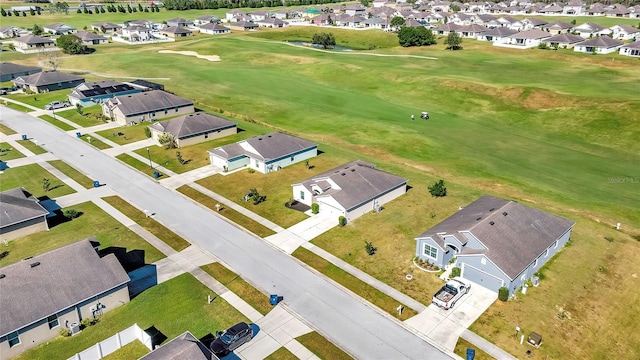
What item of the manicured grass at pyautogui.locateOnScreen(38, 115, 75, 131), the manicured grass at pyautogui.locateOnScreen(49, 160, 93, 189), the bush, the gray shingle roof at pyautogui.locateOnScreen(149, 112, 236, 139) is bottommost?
the bush

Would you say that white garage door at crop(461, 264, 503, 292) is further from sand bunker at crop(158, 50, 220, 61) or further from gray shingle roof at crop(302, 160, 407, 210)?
sand bunker at crop(158, 50, 220, 61)

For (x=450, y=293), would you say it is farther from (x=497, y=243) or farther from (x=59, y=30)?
(x=59, y=30)

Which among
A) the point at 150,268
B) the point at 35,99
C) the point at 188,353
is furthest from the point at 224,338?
the point at 35,99

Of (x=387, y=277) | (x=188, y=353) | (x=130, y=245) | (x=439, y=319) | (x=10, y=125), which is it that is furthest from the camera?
(x=10, y=125)

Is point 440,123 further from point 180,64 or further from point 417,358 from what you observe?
point 180,64

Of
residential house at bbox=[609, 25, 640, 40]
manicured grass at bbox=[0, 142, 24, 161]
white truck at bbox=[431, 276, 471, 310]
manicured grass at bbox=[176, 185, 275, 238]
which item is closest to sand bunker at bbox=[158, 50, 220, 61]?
manicured grass at bbox=[0, 142, 24, 161]
